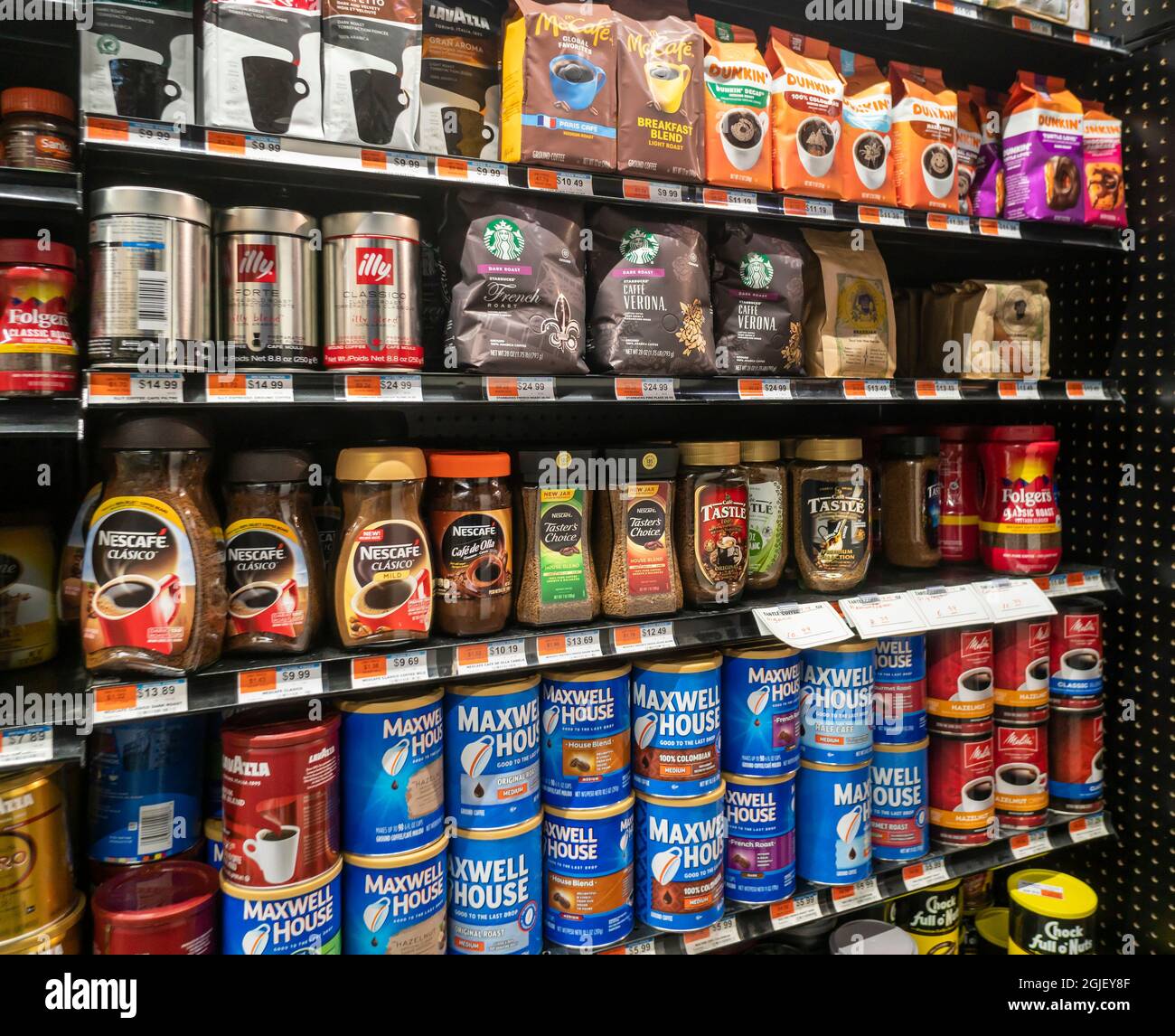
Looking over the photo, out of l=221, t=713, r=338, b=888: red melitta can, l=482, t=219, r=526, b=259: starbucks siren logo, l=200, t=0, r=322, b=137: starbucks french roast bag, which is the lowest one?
l=221, t=713, r=338, b=888: red melitta can

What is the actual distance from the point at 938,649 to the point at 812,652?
0.40 m

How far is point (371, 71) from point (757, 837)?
1741 millimetres

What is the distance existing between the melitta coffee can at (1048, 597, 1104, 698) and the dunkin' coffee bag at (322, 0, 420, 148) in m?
2.04

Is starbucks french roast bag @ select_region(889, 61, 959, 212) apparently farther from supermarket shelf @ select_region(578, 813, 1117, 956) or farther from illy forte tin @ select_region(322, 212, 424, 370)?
supermarket shelf @ select_region(578, 813, 1117, 956)

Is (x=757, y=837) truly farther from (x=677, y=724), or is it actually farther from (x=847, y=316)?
(x=847, y=316)

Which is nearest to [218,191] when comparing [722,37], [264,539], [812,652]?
[264,539]

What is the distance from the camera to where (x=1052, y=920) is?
6.08ft

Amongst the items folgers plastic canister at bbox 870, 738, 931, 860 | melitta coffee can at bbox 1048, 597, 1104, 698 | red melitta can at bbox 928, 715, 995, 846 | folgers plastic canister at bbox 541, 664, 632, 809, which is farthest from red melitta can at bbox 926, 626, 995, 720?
folgers plastic canister at bbox 541, 664, 632, 809

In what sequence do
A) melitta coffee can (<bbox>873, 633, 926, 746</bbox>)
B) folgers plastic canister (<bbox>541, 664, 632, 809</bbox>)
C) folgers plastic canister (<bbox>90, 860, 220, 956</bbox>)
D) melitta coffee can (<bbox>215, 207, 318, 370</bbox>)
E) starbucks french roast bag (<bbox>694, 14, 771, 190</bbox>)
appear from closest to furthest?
folgers plastic canister (<bbox>90, 860, 220, 956</bbox>)
melitta coffee can (<bbox>215, 207, 318, 370</bbox>)
folgers plastic canister (<bbox>541, 664, 632, 809</bbox>)
starbucks french roast bag (<bbox>694, 14, 771, 190</bbox>)
melitta coffee can (<bbox>873, 633, 926, 746</bbox>)

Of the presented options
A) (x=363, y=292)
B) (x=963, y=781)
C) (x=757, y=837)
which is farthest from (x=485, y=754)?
(x=963, y=781)

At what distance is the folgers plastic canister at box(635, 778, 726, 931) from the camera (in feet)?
5.47

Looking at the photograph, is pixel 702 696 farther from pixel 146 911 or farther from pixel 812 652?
pixel 146 911

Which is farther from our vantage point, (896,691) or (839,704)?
(896,691)

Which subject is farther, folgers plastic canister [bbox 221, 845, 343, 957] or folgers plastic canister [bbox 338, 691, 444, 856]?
folgers plastic canister [bbox 338, 691, 444, 856]
